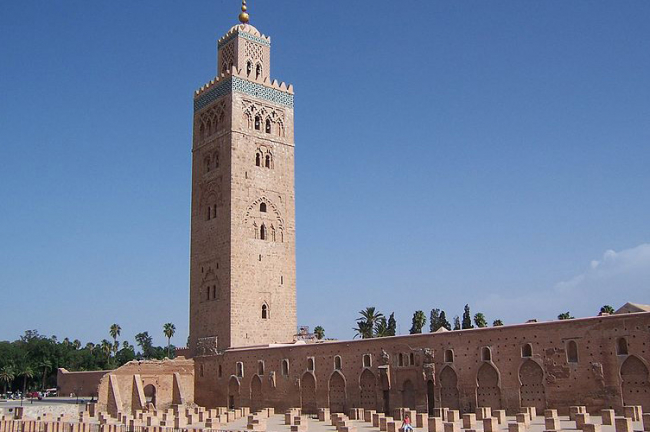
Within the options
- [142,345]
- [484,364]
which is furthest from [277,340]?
[142,345]

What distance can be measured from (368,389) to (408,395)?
1802 mm

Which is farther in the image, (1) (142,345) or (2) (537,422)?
(1) (142,345)

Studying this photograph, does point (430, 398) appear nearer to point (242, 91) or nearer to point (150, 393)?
point (150, 393)

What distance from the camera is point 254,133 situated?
35.2 meters

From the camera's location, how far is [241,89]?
35156 mm

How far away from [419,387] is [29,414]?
1569 cm

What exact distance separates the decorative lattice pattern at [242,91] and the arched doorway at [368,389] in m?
15.8

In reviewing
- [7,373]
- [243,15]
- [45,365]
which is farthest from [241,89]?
[45,365]

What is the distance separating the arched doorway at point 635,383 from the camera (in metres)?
19.7

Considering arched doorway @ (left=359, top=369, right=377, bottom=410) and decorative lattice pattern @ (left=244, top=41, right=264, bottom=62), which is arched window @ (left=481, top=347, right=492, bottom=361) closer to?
arched doorway @ (left=359, top=369, right=377, bottom=410)

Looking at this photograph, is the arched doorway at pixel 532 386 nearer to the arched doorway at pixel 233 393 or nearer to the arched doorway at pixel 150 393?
the arched doorway at pixel 233 393

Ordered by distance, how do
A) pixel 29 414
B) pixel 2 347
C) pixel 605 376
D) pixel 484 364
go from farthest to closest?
1. pixel 2 347
2. pixel 29 414
3. pixel 484 364
4. pixel 605 376

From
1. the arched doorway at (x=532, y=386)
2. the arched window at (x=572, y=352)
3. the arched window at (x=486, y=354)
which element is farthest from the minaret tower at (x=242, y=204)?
the arched window at (x=572, y=352)

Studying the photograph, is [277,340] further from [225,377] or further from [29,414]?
[29,414]
